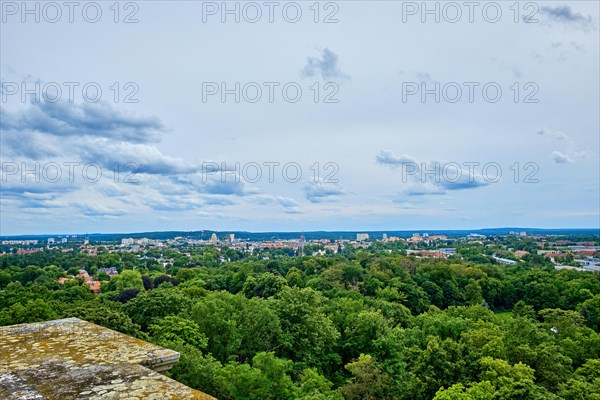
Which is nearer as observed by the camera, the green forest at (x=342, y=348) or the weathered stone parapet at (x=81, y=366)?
the weathered stone parapet at (x=81, y=366)

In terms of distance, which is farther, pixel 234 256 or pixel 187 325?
pixel 234 256

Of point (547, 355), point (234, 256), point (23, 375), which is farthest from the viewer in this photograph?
point (234, 256)

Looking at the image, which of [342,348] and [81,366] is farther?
[342,348]

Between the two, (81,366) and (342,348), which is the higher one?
(81,366)

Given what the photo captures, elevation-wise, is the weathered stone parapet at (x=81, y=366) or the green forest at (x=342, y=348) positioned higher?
the weathered stone parapet at (x=81, y=366)

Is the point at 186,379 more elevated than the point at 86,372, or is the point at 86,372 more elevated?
the point at 86,372

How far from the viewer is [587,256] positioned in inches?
4188

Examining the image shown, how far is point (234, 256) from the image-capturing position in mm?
123750

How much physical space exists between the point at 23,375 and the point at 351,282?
179 feet

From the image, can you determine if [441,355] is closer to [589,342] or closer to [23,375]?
[589,342]

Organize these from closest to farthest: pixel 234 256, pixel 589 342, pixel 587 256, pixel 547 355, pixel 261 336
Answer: pixel 547 355, pixel 261 336, pixel 589 342, pixel 587 256, pixel 234 256

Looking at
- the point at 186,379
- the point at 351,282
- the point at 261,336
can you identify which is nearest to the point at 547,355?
the point at 261,336

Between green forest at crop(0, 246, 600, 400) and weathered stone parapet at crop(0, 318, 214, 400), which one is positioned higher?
weathered stone parapet at crop(0, 318, 214, 400)

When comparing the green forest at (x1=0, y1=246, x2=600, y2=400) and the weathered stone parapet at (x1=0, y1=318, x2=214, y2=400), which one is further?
the green forest at (x1=0, y1=246, x2=600, y2=400)
